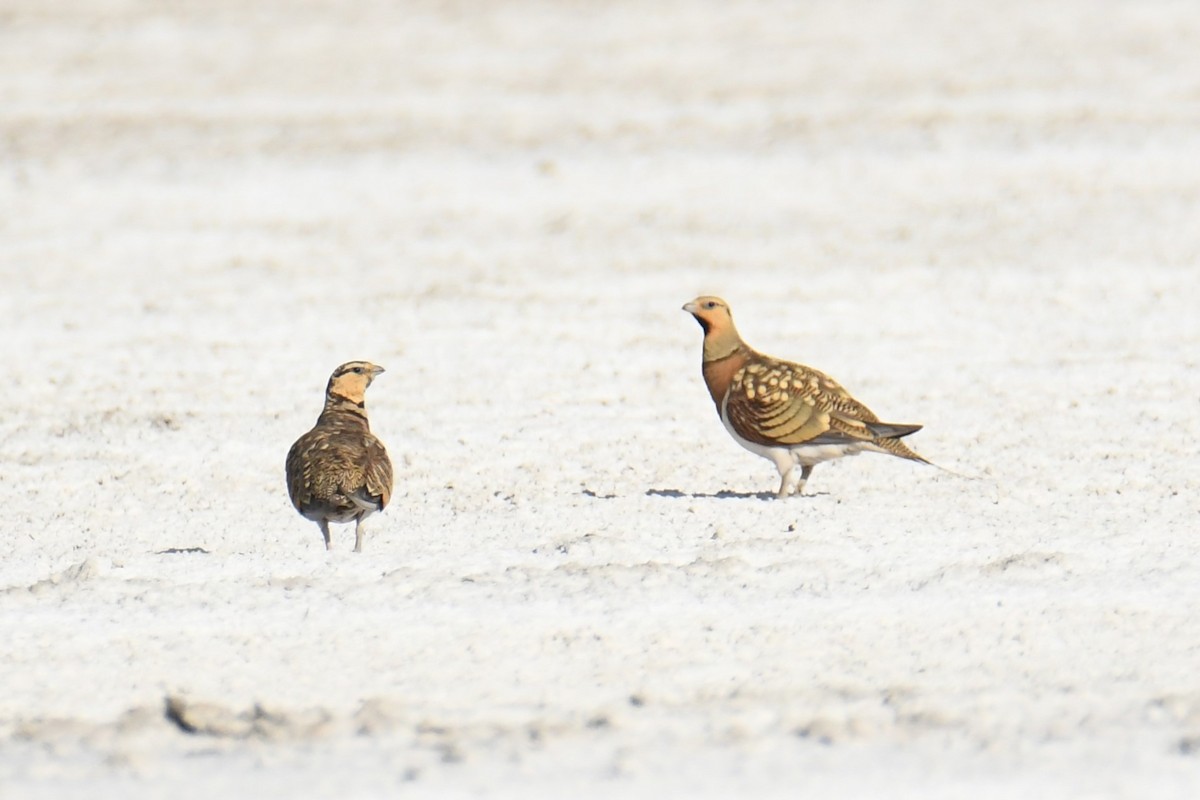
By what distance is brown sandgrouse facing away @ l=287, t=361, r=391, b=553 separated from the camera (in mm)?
7121

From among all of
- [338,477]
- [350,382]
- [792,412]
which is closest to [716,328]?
[792,412]

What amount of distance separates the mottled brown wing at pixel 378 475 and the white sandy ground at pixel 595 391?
0.23m

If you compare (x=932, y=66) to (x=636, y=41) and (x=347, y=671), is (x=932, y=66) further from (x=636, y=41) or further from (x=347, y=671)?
(x=347, y=671)

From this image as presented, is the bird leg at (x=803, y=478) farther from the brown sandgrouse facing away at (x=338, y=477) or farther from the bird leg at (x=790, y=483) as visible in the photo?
the brown sandgrouse facing away at (x=338, y=477)

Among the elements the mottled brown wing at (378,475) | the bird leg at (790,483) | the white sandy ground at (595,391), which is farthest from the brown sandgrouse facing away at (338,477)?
the bird leg at (790,483)

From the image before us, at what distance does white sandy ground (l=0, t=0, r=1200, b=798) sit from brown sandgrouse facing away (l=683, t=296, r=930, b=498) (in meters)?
0.29

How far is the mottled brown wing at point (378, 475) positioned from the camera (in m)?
7.20

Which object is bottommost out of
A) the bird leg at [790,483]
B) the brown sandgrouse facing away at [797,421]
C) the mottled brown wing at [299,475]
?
the bird leg at [790,483]

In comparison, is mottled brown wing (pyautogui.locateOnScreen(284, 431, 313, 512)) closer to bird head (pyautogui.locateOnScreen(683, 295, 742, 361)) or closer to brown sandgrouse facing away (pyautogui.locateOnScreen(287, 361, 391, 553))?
brown sandgrouse facing away (pyautogui.locateOnScreen(287, 361, 391, 553))

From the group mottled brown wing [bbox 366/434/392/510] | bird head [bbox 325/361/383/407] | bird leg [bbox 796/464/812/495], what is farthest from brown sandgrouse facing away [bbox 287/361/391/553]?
bird leg [bbox 796/464/812/495]

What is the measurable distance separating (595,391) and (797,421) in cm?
285

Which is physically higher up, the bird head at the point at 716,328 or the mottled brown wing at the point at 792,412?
the bird head at the point at 716,328

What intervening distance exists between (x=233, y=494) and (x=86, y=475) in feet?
2.82

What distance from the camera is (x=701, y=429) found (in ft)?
32.5
